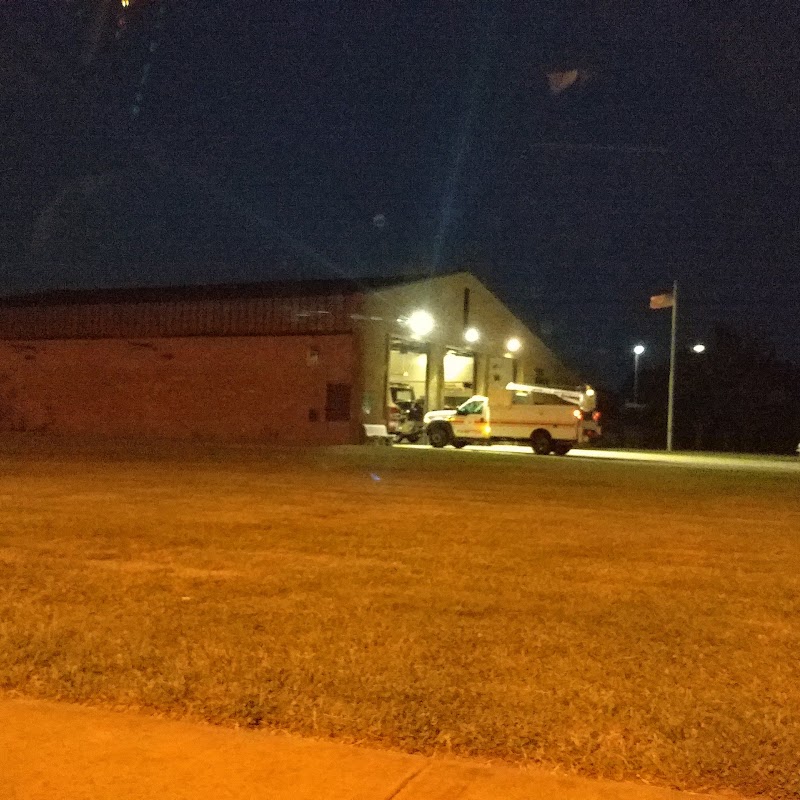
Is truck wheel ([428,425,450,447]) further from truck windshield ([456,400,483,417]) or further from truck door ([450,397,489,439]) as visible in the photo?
truck windshield ([456,400,483,417])

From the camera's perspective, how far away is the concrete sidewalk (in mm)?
4988

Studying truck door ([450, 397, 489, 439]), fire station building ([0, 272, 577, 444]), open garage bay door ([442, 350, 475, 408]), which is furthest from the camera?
open garage bay door ([442, 350, 475, 408])

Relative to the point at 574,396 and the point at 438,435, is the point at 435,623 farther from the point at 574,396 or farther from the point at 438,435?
the point at 438,435

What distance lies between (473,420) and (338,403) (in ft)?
17.6

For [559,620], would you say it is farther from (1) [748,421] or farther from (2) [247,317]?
(1) [748,421]

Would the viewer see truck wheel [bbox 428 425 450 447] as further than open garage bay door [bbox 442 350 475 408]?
No

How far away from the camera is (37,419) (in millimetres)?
46219

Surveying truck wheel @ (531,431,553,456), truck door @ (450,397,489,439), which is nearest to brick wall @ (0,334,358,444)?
truck door @ (450,397,489,439)

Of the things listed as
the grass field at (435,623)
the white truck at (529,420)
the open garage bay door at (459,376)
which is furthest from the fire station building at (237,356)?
the grass field at (435,623)

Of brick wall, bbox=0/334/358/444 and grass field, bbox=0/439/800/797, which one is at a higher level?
brick wall, bbox=0/334/358/444

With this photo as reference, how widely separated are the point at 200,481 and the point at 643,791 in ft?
53.1

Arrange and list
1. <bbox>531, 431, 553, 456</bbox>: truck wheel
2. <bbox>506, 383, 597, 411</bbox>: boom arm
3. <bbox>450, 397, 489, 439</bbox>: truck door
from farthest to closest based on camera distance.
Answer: <bbox>450, 397, 489, 439</bbox>: truck door, <bbox>531, 431, 553, 456</bbox>: truck wheel, <bbox>506, 383, 597, 411</bbox>: boom arm

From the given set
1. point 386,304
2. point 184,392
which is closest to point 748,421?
point 386,304

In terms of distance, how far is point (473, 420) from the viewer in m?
38.6
